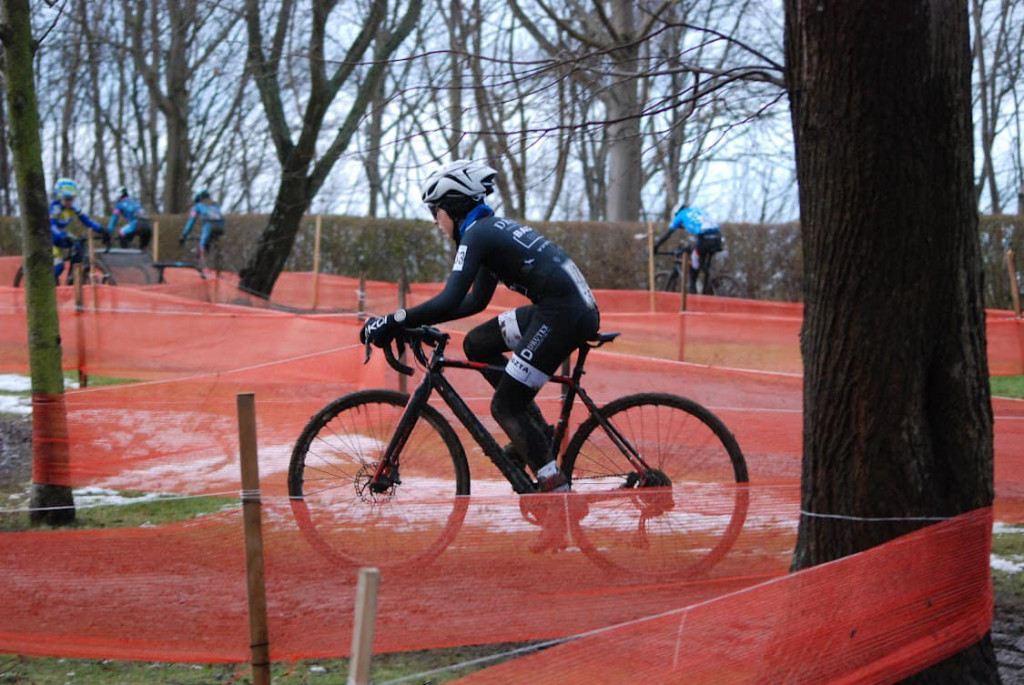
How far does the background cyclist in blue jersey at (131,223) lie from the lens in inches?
698

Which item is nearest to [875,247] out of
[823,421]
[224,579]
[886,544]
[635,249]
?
[823,421]

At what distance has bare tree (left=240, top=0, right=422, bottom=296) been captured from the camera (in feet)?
41.6

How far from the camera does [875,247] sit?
11.7 feet

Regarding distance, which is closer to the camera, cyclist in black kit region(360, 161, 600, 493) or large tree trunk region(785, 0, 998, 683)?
large tree trunk region(785, 0, 998, 683)

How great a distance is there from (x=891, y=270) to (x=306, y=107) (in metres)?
12.0

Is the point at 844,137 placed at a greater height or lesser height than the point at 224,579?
greater

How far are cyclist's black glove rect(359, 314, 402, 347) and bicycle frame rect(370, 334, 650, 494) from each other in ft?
0.43

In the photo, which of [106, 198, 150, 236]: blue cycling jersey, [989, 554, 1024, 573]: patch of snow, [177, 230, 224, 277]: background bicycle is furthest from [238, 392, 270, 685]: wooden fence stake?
[106, 198, 150, 236]: blue cycling jersey

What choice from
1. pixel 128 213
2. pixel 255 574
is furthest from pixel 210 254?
pixel 255 574

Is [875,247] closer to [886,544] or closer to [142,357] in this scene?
[886,544]

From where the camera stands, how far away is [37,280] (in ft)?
19.6

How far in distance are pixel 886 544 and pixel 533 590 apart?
3.62ft

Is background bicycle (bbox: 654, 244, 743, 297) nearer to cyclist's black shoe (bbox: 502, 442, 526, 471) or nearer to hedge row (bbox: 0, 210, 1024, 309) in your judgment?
hedge row (bbox: 0, 210, 1024, 309)

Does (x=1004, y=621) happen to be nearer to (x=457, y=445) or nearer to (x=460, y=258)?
(x=457, y=445)
